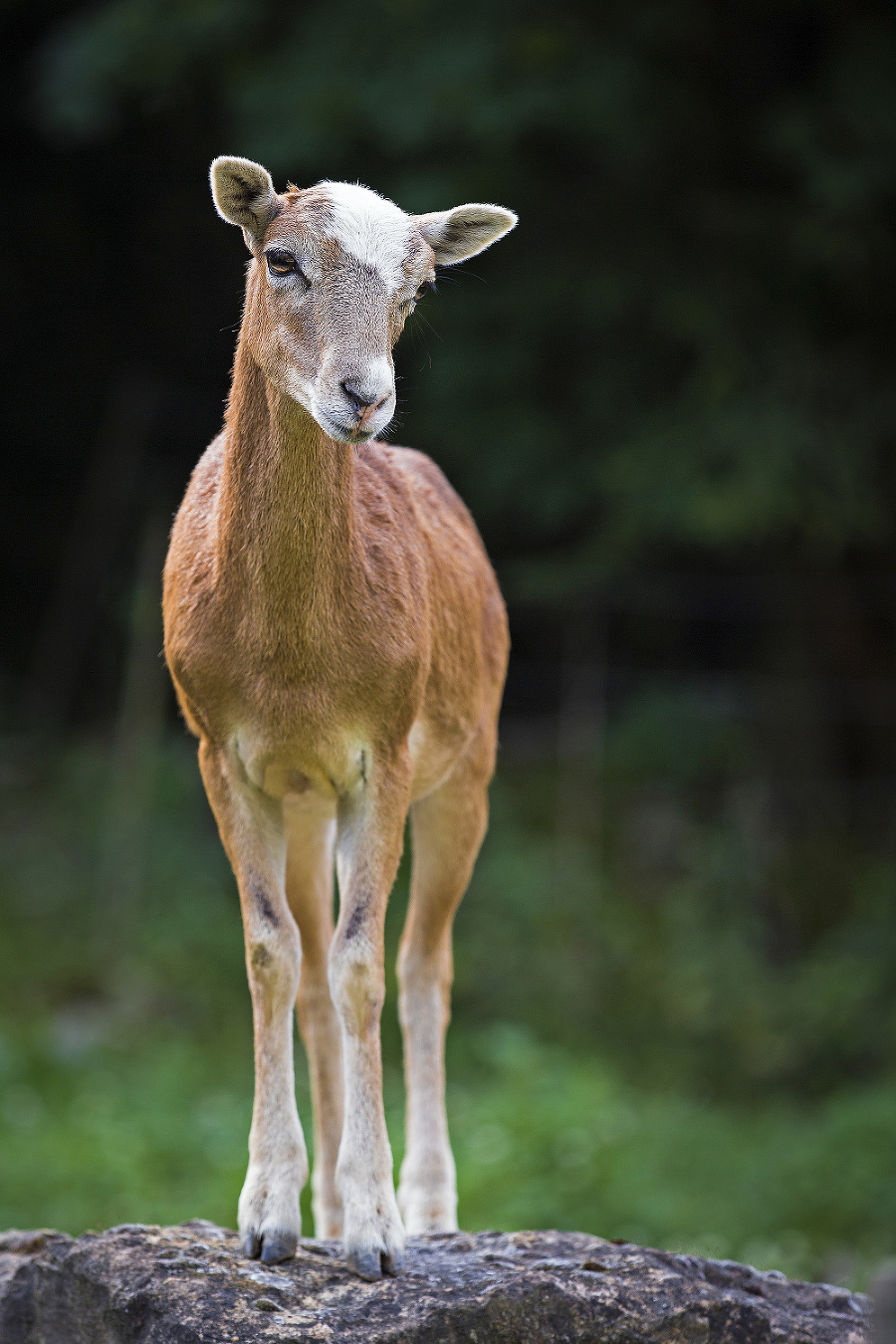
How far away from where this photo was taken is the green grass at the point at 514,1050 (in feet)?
26.7

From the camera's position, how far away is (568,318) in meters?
11.6

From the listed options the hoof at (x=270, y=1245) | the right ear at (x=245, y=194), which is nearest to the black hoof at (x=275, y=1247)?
the hoof at (x=270, y=1245)

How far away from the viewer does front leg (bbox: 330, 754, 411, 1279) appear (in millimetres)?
4281

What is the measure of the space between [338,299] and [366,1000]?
197 centimetres

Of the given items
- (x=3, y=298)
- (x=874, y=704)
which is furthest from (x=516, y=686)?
(x=3, y=298)

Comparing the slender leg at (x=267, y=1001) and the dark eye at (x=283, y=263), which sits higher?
the dark eye at (x=283, y=263)

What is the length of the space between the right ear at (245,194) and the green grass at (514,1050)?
4530mm

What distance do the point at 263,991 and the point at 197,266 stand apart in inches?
446

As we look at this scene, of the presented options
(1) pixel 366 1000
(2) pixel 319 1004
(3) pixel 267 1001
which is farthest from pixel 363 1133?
(2) pixel 319 1004

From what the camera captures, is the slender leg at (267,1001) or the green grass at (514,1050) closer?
the slender leg at (267,1001)

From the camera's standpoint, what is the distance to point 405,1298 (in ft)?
13.6

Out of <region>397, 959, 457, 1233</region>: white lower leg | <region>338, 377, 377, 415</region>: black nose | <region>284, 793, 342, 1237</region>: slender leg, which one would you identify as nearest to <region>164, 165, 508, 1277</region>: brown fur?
<region>338, 377, 377, 415</region>: black nose

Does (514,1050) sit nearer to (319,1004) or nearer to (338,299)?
(319,1004)

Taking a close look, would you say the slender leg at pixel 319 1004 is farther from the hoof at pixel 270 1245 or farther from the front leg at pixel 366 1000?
the hoof at pixel 270 1245
